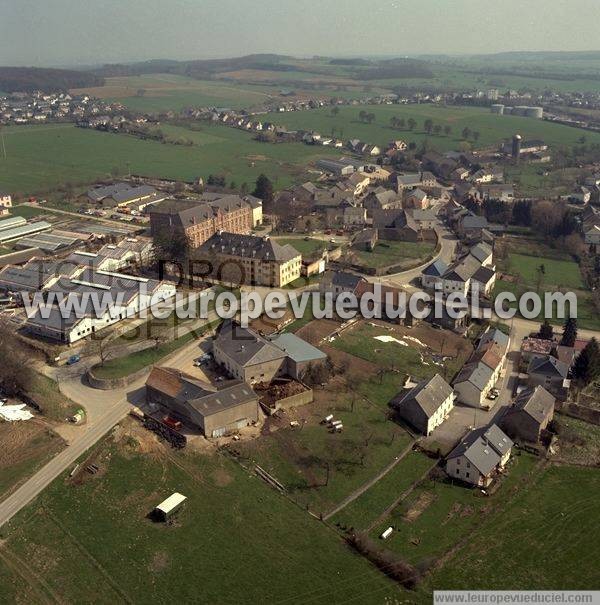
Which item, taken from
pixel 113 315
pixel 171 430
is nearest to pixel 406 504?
pixel 171 430

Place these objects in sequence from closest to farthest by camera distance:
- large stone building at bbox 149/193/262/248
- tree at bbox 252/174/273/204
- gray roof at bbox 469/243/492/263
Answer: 1. gray roof at bbox 469/243/492/263
2. large stone building at bbox 149/193/262/248
3. tree at bbox 252/174/273/204

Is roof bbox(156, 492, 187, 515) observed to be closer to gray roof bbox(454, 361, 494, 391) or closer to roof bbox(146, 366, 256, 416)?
roof bbox(146, 366, 256, 416)

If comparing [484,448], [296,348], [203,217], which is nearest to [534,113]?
[203,217]

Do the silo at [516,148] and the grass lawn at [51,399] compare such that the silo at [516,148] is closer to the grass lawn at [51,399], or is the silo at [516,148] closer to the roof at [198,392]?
the roof at [198,392]

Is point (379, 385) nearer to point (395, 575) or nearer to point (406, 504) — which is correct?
point (406, 504)

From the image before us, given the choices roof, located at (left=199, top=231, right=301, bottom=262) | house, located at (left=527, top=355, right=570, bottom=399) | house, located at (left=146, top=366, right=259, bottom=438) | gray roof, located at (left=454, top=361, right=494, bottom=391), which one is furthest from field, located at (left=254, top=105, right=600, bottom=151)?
house, located at (left=146, top=366, right=259, bottom=438)
